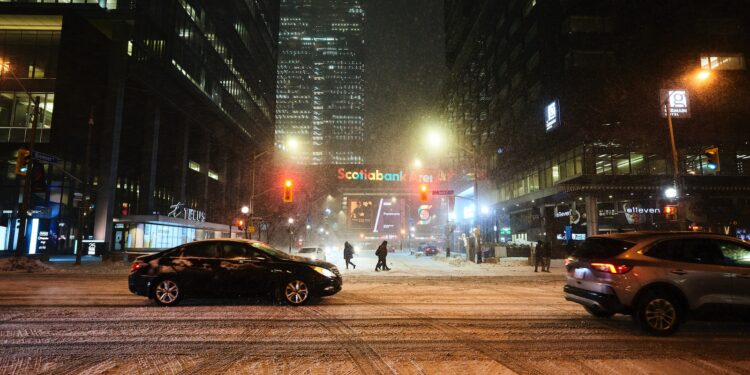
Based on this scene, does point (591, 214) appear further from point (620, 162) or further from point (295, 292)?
point (295, 292)

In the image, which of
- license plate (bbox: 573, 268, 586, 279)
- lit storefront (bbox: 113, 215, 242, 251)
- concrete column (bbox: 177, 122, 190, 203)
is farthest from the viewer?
concrete column (bbox: 177, 122, 190, 203)

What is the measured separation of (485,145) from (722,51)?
2749 cm

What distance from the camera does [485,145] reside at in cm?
5853

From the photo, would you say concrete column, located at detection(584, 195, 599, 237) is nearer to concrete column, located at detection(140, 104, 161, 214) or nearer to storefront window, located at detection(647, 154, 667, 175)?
storefront window, located at detection(647, 154, 667, 175)

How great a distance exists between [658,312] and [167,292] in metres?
9.50

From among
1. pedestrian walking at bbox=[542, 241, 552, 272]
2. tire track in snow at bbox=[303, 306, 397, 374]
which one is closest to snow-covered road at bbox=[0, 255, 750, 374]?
tire track in snow at bbox=[303, 306, 397, 374]

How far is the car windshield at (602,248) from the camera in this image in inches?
272

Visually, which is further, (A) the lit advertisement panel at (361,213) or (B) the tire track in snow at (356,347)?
(A) the lit advertisement panel at (361,213)

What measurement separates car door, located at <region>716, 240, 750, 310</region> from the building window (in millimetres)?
39121

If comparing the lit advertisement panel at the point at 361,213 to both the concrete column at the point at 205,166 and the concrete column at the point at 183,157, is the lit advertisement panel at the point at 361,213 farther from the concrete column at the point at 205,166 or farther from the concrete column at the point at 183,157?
the concrete column at the point at 183,157

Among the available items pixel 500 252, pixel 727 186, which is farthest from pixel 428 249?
pixel 727 186

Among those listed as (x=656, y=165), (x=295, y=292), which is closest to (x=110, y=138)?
(x=295, y=292)

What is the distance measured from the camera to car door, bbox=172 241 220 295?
9039 mm

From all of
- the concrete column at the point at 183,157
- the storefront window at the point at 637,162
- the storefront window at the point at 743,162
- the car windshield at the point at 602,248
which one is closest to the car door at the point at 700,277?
the car windshield at the point at 602,248
